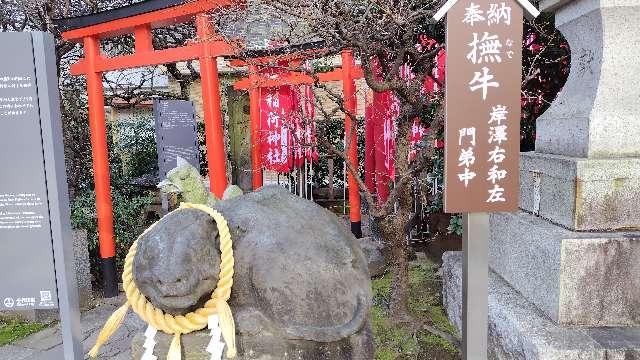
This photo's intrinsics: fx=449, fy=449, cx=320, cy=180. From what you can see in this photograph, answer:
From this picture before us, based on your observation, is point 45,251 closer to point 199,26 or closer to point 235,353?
point 235,353

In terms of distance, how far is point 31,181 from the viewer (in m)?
2.61

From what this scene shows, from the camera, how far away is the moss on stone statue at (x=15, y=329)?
15.3 ft

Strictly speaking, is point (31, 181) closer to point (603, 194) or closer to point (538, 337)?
point (538, 337)

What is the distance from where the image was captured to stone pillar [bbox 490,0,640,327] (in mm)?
2850

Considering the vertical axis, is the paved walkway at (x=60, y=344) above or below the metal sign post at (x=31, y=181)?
below

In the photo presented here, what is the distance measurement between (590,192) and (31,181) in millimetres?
3488

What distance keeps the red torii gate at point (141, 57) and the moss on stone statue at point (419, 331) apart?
2235 mm

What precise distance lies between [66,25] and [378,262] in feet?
16.3

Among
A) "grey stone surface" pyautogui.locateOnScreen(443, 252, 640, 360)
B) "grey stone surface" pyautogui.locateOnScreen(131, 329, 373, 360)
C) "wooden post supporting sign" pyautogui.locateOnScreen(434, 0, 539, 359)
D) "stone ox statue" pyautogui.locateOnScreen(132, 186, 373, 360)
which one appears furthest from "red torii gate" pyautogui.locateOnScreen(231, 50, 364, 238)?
"grey stone surface" pyautogui.locateOnScreen(131, 329, 373, 360)

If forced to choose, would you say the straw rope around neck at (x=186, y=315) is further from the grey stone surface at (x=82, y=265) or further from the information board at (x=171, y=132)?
the information board at (x=171, y=132)

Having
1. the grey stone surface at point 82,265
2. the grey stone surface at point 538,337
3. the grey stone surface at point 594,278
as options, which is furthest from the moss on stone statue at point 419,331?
the grey stone surface at point 82,265

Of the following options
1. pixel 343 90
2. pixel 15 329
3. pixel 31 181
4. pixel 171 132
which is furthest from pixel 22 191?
pixel 343 90

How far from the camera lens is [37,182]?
103 inches

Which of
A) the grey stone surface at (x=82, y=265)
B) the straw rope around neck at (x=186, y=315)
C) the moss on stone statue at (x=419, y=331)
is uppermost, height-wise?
the straw rope around neck at (x=186, y=315)
